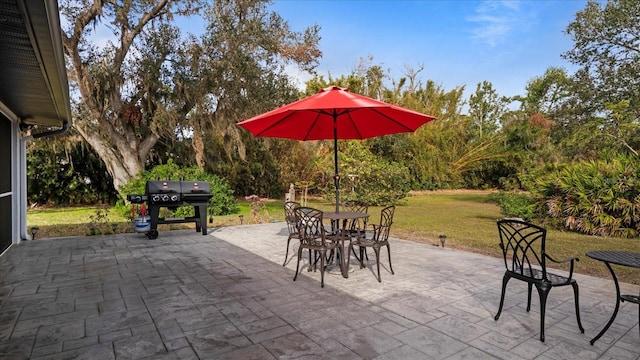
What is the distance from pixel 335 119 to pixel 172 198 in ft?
11.7

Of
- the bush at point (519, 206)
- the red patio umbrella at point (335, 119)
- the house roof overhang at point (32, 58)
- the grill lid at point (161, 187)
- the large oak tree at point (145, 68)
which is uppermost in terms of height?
the large oak tree at point (145, 68)

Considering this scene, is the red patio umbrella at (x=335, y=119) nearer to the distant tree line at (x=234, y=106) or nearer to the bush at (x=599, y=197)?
the bush at (x=599, y=197)

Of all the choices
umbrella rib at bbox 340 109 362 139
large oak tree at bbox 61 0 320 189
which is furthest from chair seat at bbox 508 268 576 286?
large oak tree at bbox 61 0 320 189

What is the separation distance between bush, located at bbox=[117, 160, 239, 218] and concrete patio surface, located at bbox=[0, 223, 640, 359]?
416cm

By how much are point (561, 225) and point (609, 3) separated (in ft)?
23.5

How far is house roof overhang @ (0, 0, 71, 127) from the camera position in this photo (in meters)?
1.97

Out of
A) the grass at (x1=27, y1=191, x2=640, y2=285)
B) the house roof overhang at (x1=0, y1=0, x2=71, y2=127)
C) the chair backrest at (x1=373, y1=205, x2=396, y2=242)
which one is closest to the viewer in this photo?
the house roof overhang at (x1=0, y1=0, x2=71, y2=127)

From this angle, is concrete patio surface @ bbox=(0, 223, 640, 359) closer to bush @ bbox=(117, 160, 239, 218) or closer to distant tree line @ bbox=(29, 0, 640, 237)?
bush @ bbox=(117, 160, 239, 218)

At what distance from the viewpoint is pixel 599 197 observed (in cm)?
736

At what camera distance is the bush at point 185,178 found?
9.09 meters

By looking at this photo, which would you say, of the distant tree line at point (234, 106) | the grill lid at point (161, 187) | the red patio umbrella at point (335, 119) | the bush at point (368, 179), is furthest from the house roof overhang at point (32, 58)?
the bush at point (368, 179)

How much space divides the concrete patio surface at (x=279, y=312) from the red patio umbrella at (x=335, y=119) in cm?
145

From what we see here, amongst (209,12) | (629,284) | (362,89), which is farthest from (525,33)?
(629,284)

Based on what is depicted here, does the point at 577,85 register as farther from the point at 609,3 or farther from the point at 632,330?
the point at 632,330
